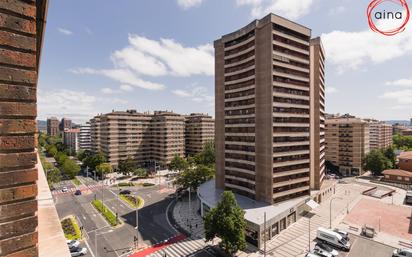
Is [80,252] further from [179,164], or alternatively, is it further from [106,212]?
[179,164]

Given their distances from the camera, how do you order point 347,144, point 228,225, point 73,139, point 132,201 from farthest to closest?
point 73,139, point 347,144, point 132,201, point 228,225

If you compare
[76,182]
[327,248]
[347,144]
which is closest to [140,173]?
[76,182]

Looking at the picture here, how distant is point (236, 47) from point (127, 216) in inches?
1863

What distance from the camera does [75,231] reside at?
141 ft

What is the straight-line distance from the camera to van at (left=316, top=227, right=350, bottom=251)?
36219 mm

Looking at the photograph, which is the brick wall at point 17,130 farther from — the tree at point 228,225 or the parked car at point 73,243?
the parked car at point 73,243

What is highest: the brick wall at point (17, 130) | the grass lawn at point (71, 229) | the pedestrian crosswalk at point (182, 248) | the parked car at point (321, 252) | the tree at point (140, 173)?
the brick wall at point (17, 130)

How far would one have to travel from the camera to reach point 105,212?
5166cm

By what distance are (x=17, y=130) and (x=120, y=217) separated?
174 ft

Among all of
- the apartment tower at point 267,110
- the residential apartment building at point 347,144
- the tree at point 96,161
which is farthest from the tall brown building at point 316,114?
the tree at point 96,161

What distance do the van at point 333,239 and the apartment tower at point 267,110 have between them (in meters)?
10.1

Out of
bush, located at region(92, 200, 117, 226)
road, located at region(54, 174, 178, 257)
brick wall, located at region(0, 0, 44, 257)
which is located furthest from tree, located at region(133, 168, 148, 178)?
brick wall, located at region(0, 0, 44, 257)

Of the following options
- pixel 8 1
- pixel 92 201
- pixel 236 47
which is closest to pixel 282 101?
pixel 236 47

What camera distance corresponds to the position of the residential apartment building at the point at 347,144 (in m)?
92.9
